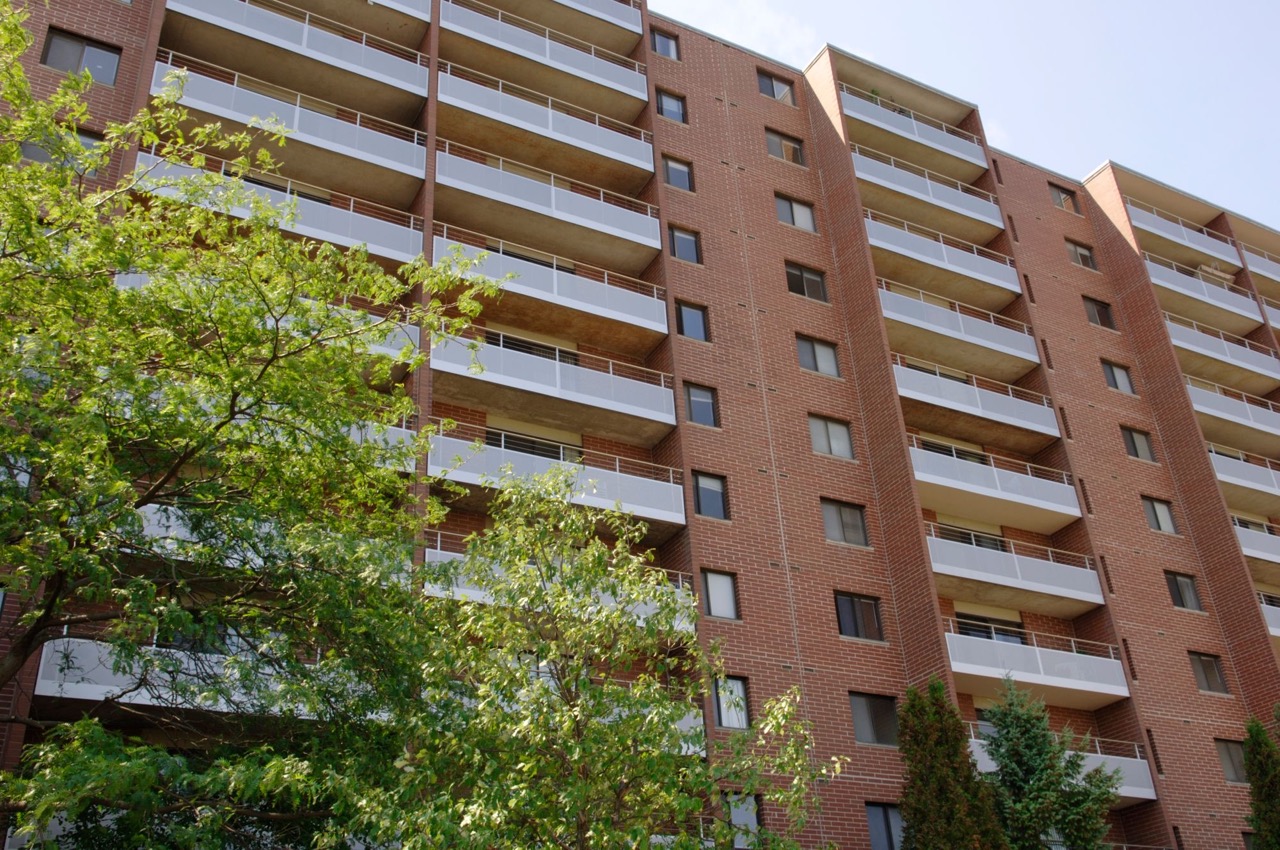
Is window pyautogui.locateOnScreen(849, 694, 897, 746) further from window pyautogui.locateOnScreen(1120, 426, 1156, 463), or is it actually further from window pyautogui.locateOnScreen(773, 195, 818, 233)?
window pyautogui.locateOnScreen(773, 195, 818, 233)

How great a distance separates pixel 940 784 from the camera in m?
24.0

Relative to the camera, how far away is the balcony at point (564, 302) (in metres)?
29.3

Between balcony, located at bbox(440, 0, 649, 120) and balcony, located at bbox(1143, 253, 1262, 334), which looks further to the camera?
balcony, located at bbox(1143, 253, 1262, 334)

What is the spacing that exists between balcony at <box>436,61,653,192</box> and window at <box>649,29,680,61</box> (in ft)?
13.1

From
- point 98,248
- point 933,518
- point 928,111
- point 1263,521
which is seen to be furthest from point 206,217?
point 1263,521

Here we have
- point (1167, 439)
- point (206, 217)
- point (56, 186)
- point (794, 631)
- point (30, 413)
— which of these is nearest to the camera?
point (30, 413)

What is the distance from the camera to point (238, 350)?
1562 centimetres

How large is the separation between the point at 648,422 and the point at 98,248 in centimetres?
1592

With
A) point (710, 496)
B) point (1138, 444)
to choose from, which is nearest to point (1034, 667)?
point (710, 496)

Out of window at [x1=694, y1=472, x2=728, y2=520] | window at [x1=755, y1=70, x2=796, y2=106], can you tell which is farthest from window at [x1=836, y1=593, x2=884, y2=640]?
window at [x1=755, y1=70, x2=796, y2=106]

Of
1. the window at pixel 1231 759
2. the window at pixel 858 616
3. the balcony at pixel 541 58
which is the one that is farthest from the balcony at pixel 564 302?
the window at pixel 1231 759

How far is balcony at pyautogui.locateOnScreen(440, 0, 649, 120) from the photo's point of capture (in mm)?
32969

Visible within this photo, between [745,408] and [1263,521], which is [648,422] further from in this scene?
[1263,521]

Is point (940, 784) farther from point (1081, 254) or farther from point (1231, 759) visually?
point (1081, 254)
